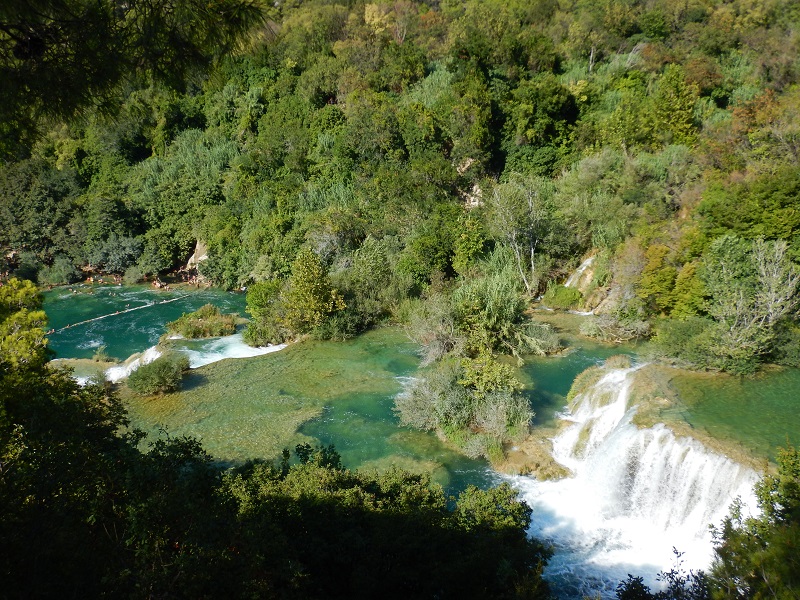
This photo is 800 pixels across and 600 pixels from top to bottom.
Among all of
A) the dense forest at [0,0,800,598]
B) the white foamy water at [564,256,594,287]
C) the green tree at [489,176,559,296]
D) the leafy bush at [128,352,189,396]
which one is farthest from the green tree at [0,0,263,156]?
the white foamy water at [564,256,594,287]

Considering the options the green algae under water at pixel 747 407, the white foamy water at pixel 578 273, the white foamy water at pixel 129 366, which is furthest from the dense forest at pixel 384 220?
the white foamy water at pixel 129 366

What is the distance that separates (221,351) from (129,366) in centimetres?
320

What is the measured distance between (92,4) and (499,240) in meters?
21.4

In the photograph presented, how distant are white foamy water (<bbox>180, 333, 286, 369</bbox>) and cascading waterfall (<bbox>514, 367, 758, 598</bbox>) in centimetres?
1169

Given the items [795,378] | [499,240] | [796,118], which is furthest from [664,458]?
[796,118]

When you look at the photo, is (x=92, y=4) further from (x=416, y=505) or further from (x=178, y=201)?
(x=178, y=201)

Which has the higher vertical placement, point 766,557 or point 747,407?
point 766,557

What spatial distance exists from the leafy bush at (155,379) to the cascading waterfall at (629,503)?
1108 cm

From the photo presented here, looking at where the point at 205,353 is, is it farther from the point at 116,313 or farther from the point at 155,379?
the point at 116,313

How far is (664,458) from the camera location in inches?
459

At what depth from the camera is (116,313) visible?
26.1 m

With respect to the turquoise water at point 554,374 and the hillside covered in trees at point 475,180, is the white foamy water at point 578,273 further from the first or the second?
the turquoise water at point 554,374

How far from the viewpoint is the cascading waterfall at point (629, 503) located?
1036 cm

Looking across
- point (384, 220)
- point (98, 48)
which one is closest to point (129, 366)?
point (384, 220)
